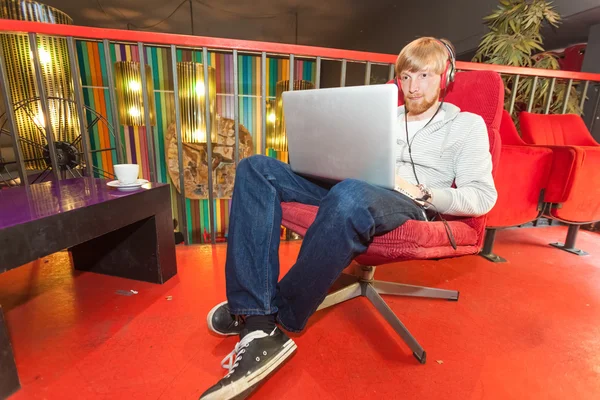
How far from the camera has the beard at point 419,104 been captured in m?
1.07

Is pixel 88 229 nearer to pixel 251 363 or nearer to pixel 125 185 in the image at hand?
pixel 125 185

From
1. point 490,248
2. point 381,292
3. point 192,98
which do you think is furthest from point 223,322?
point 192,98

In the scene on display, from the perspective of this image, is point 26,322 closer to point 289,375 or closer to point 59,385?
point 59,385

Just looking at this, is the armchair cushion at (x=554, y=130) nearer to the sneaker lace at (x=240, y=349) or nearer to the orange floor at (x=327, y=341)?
the orange floor at (x=327, y=341)

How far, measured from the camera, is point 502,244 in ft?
6.42

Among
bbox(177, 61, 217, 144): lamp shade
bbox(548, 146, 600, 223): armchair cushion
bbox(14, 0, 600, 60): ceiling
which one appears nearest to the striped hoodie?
bbox(548, 146, 600, 223): armchair cushion

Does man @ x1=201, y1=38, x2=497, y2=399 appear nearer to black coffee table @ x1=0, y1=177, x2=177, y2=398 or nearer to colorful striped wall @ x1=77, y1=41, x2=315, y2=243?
black coffee table @ x1=0, y1=177, x2=177, y2=398

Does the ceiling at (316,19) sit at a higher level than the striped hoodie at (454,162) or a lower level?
higher

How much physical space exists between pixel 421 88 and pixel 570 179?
1.07m

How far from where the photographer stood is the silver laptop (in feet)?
2.34

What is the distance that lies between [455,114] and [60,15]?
156 inches

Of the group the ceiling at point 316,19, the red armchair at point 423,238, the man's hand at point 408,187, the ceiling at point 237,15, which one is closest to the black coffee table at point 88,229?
the red armchair at point 423,238

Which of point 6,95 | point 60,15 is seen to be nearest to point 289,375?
point 6,95

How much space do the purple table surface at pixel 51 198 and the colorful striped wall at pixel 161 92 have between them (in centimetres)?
336
